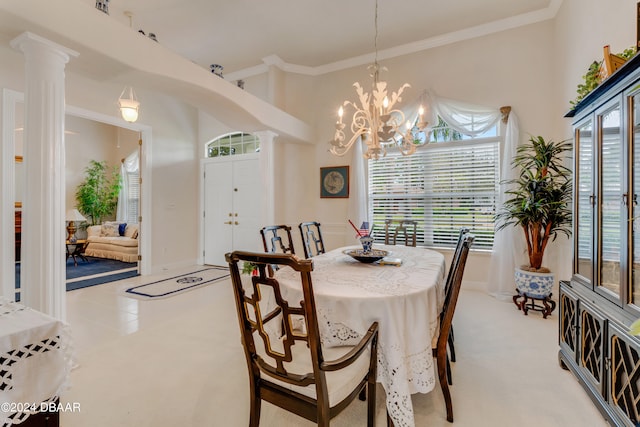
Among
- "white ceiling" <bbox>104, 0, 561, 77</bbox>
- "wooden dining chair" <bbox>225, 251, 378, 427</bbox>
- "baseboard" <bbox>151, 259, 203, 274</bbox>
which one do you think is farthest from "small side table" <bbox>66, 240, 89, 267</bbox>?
"wooden dining chair" <bbox>225, 251, 378, 427</bbox>

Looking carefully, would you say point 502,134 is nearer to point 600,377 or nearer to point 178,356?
point 600,377

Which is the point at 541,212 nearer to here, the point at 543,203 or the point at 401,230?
the point at 543,203

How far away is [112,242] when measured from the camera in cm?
647

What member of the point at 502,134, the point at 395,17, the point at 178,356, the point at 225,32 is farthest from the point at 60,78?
the point at 502,134

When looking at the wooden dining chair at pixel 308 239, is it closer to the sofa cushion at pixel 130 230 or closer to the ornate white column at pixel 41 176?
the ornate white column at pixel 41 176

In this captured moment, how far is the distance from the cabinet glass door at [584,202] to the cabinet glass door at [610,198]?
5.0 inches

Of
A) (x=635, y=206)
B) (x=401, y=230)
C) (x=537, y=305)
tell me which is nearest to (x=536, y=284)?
(x=537, y=305)

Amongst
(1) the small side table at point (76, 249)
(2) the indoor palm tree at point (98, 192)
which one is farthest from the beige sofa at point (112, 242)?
(2) the indoor palm tree at point (98, 192)

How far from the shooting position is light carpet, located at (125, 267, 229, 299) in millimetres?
4027

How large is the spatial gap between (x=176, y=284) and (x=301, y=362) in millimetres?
3750

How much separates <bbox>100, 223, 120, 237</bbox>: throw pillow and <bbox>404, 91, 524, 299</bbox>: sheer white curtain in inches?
276

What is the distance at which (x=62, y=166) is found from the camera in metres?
2.19

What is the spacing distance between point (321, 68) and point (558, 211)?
3943 millimetres

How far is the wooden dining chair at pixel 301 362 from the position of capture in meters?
1.12
